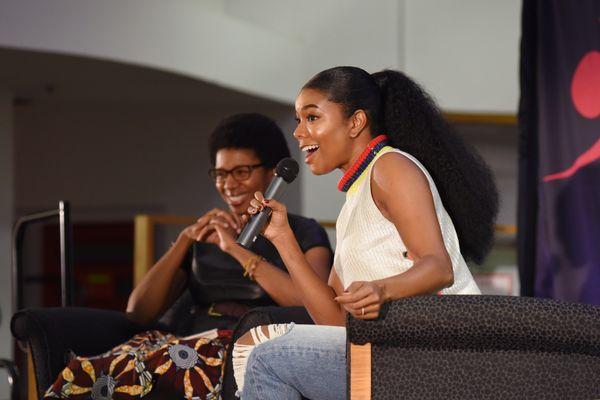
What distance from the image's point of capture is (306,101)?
2283 millimetres

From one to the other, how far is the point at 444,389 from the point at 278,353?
37cm

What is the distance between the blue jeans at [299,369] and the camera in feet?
6.59

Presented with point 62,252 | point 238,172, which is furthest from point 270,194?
point 62,252

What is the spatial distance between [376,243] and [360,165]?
18cm

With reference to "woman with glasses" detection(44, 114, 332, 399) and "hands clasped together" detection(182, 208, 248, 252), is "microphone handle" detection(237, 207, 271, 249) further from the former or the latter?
"hands clasped together" detection(182, 208, 248, 252)

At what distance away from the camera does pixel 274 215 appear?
2215 millimetres

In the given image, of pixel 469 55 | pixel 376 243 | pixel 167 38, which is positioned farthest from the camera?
pixel 469 55

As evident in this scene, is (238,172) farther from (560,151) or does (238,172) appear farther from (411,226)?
(560,151)

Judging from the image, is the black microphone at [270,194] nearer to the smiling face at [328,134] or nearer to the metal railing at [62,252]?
the smiling face at [328,134]

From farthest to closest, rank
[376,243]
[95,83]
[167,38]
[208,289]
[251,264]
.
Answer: [95,83], [167,38], [208,289], [251,264], [376,243]

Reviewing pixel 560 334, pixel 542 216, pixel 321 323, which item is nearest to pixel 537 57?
pixel 542 216

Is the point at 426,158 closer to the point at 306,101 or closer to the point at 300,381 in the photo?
the point at 306,101

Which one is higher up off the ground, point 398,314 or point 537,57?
point 537,57

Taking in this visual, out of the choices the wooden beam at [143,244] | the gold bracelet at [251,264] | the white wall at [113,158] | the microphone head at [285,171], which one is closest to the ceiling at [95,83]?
the white wall at [113,158]
